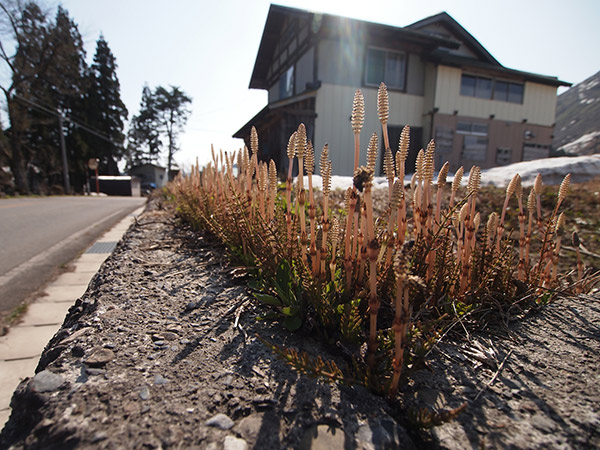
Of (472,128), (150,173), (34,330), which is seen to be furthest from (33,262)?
(150,173)

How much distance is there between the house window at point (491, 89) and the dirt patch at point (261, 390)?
54.2 feet

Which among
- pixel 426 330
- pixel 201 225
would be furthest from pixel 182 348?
pixel 201 225

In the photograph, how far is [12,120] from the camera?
24078mm

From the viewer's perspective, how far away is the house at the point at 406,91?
40.7ft

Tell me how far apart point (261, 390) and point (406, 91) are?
50.9ft

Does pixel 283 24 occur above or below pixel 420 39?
above

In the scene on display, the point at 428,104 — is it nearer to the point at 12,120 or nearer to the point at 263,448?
the point at 263,448

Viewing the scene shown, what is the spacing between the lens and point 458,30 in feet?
53.1

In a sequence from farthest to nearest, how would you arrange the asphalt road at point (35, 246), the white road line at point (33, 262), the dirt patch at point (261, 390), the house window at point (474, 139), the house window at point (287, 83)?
1. the house window at point (287, 83)
2. the house window at point (474, 139)
3. the white road line at point (33, 262)
4. the asphalt road at point (35, 246)
5. the dirt patch at point (261, 390)

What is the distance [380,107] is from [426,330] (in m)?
0.77

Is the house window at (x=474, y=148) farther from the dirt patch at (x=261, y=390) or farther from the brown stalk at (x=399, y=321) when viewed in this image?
the brown stalk at (x=399, y=321)

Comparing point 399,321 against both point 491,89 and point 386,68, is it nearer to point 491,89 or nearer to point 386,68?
point 386,68

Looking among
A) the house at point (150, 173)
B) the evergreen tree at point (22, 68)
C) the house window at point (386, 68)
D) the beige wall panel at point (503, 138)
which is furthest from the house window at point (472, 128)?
the house at point (150, 173)

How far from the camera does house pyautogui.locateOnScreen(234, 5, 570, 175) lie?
12.4 m
